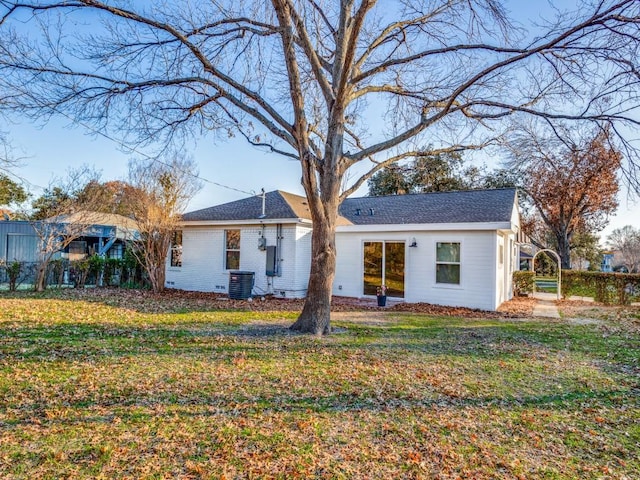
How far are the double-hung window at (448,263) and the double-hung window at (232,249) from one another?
23.8ft

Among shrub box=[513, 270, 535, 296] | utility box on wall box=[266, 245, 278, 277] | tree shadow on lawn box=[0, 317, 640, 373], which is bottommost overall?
tree shadow on lawn box=[0, 317, 640, 373]

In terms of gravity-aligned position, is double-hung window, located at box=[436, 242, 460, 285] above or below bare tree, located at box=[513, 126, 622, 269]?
below

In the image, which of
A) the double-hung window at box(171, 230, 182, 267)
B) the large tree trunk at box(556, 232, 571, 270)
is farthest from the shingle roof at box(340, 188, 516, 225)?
the large tree trunk at box(556, 232, 571, 270)

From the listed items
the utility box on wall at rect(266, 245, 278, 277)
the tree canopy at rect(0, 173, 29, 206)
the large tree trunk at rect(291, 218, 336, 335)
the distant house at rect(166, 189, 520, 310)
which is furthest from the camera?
the tree canopy at rect(0, 173, 29, 206)

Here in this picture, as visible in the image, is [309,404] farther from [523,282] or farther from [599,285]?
[523,282]

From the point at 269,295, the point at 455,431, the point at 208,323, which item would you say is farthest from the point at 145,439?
the point at 269,295

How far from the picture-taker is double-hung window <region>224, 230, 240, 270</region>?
567 inches

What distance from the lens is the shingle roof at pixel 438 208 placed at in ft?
39.6

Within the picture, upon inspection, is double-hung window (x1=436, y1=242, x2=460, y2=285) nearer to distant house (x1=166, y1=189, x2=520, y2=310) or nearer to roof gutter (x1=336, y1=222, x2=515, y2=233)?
distant house (x1=166, y1=189, x2=520, y2=310)

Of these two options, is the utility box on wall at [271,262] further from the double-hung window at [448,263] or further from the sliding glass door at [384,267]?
the double-hung window at [448,263]

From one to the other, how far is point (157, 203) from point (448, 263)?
10251 mm

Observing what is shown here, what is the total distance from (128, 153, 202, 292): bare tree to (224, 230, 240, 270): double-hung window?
1.96m

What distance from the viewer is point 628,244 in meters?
38.1

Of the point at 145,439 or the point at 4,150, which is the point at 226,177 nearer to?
the point at 4,150
